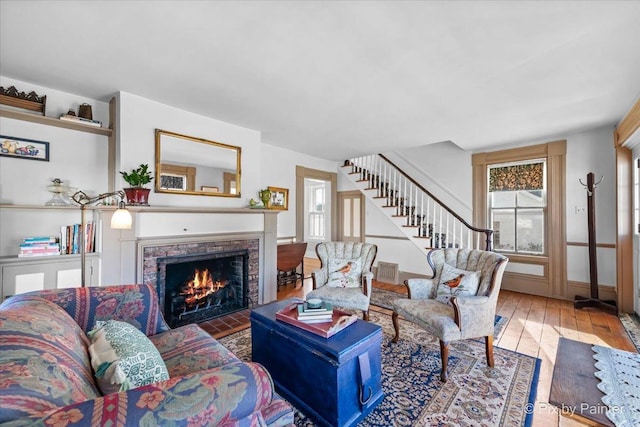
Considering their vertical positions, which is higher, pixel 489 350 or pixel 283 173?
pixel 283 173

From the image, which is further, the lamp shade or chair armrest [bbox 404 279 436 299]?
chair armrest [bbox 404 279 436 299]

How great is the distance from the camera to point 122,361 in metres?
1.12

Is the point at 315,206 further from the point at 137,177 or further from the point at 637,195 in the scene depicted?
the point at 637,195

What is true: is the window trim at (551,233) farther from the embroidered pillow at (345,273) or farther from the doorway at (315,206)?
the doorway at (315,206)

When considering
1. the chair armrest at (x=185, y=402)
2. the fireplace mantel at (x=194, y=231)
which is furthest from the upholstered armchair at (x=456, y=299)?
the fireplace mantel at (x=194, y=231)

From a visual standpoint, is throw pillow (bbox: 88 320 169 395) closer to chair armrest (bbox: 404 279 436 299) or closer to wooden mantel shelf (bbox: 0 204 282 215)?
wooden mantel shelf (bbox: 0 204 282 215)

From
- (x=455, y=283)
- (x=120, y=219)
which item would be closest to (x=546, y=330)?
(x=455, y=283)

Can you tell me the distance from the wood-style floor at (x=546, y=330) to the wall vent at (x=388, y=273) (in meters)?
1.66

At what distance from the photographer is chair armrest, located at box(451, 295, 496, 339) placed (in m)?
2.17

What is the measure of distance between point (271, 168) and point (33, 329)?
414cm

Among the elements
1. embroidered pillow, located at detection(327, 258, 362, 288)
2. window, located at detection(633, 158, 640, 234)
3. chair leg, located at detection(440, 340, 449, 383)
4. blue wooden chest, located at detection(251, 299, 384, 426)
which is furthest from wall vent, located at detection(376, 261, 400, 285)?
blue wooden chest, located at detection(251, 299, 384, 426)

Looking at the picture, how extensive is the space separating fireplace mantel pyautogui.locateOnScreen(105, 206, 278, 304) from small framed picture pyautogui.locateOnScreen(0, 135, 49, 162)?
99 centimetres

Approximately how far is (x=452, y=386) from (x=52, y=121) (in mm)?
4194

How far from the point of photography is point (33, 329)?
987 mm
